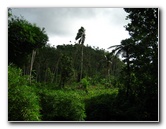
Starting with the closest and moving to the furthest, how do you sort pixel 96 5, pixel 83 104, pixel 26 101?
pixel 26 101
pixel 96 5
pixel 83 104

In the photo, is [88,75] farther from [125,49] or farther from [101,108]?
[125,49]

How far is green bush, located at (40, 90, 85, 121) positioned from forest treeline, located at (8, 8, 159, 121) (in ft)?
0.06

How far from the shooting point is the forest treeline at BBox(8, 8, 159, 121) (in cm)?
439

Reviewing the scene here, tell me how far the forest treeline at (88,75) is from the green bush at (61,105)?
19mm

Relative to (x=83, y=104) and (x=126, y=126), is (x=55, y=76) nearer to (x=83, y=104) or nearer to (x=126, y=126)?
(x=83, y=104)

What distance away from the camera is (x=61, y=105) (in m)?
5.25

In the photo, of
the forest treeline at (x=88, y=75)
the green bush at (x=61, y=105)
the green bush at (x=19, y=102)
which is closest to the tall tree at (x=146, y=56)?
the forest treeline at (x=88, y=75)

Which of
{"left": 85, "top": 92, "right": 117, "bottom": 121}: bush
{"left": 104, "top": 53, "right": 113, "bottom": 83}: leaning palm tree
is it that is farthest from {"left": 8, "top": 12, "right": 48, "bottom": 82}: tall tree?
{"left": 85, "top": 92, "right": 117, "bottom": 121}: bush

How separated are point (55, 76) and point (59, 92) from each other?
568 mm

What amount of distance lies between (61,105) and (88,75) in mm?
988

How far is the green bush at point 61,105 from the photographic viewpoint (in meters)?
4.82

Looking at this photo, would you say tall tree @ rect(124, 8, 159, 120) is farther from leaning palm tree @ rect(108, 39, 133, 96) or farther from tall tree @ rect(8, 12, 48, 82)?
tall tree @ rect(8, 12, 48, 82)

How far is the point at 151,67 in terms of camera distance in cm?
447
